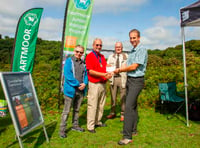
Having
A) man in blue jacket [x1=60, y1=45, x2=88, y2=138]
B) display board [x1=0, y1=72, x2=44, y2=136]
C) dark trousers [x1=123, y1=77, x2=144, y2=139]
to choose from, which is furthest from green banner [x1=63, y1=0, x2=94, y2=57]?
dark trousers [x1=123, y1=77, x2=144, y2=139]

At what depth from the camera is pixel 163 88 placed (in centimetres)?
483

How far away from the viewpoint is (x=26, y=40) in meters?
4.28

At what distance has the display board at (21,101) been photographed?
219 cm

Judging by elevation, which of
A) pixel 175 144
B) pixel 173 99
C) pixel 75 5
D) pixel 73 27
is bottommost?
pixel 175 144

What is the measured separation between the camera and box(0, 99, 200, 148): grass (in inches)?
116

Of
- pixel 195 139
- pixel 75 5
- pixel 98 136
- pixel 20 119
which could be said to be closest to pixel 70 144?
pixel 98 136

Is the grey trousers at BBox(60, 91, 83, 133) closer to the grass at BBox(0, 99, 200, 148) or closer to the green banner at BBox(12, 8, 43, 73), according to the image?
the grass at BBox(0, 99, 200, 148)

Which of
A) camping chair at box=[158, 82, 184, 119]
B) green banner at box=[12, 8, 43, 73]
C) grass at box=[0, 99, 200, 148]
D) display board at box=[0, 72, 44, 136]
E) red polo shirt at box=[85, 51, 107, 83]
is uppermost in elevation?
green banner at box=[12, 8, 43, 73]

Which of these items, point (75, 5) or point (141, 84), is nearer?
point (141, 84)

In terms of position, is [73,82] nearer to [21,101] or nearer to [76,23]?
[21,101]

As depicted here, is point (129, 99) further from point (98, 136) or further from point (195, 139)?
point (195, 139)

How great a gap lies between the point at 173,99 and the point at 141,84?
2193mm

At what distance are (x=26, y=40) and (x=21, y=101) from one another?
7.70ft

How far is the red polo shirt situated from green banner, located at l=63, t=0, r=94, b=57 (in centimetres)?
146
